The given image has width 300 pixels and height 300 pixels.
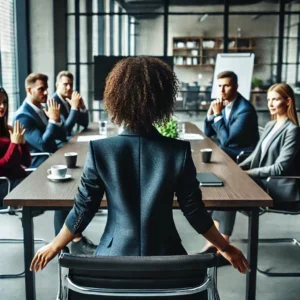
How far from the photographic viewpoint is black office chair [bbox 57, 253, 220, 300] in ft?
4.13

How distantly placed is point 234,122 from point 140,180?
120 inches

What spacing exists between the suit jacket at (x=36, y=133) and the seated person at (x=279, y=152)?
1.56 meters

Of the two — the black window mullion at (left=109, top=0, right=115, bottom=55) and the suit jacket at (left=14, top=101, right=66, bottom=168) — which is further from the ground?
the black window mullion at (left=109, top=0, right=115, bottom=55)

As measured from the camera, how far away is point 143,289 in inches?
51.5

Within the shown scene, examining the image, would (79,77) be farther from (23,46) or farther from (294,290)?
(294,290)

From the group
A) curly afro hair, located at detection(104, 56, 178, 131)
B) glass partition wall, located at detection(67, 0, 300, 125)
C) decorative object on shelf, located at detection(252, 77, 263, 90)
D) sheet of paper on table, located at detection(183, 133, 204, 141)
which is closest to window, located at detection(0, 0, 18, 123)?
glass partition wall, located at detection(67, 0, 300, 125)

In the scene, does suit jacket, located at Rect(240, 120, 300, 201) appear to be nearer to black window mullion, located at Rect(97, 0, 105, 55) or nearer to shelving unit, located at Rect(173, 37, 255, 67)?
shelving unit, located at Rect(173, 37, 255, 67)

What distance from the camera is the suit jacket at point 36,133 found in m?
4.09

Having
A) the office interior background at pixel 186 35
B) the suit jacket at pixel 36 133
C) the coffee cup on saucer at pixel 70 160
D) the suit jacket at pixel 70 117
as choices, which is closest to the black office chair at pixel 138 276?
the coffee cup on saucer at pixel 70 160

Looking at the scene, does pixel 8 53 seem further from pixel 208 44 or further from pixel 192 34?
pixel 208 44

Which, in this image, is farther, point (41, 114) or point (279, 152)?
point (41, 114)

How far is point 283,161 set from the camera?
3.26 meters

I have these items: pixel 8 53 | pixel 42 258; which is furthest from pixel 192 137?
pixel 8 53

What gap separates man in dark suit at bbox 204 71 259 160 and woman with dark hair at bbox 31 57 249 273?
291cm
